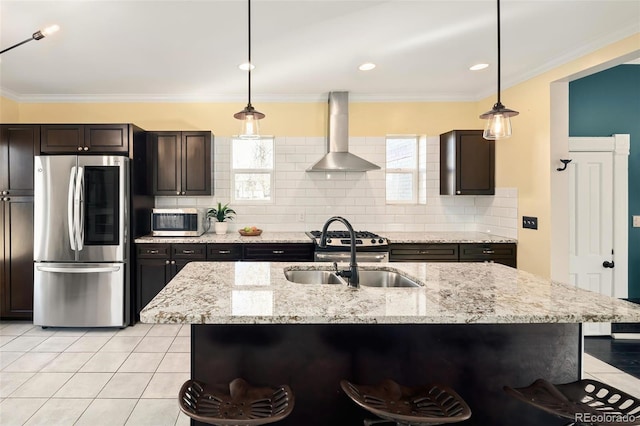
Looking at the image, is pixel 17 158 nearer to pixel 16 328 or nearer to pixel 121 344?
pixel 16 328

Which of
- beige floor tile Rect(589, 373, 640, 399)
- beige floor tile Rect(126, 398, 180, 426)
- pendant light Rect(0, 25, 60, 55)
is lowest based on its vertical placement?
beige floor tile Rect(589, 373, 640, 399)

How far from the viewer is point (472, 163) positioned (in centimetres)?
419

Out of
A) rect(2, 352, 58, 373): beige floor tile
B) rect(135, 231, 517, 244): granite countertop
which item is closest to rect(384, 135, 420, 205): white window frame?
rect(135, 231, 517, 244): granite countertop

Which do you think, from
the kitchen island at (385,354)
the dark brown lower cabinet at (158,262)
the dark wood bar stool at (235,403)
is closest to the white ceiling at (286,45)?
the dark brown lower cabinet at (158,262)

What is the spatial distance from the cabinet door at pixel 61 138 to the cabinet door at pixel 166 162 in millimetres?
735

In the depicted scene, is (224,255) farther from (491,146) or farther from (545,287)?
(491,146)

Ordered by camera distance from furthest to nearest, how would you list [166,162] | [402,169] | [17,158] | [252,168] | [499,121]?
[402,169]
[252,168]
[166,162]
[17,158]
[499,121]

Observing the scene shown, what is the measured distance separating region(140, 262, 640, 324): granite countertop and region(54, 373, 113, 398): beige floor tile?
4.24 feet

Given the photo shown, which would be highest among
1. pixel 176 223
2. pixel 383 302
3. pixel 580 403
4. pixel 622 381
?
pixel 176 223

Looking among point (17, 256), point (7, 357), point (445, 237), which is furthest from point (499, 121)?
point (17, 256)

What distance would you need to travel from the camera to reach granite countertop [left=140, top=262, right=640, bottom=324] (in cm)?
136

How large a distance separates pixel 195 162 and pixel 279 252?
1483mm

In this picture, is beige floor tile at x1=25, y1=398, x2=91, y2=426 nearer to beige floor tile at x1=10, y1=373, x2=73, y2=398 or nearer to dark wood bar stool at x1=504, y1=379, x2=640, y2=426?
beige floor tile at x1=10, y1=373, x2=73, y2=398

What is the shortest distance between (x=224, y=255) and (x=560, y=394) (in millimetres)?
3148
